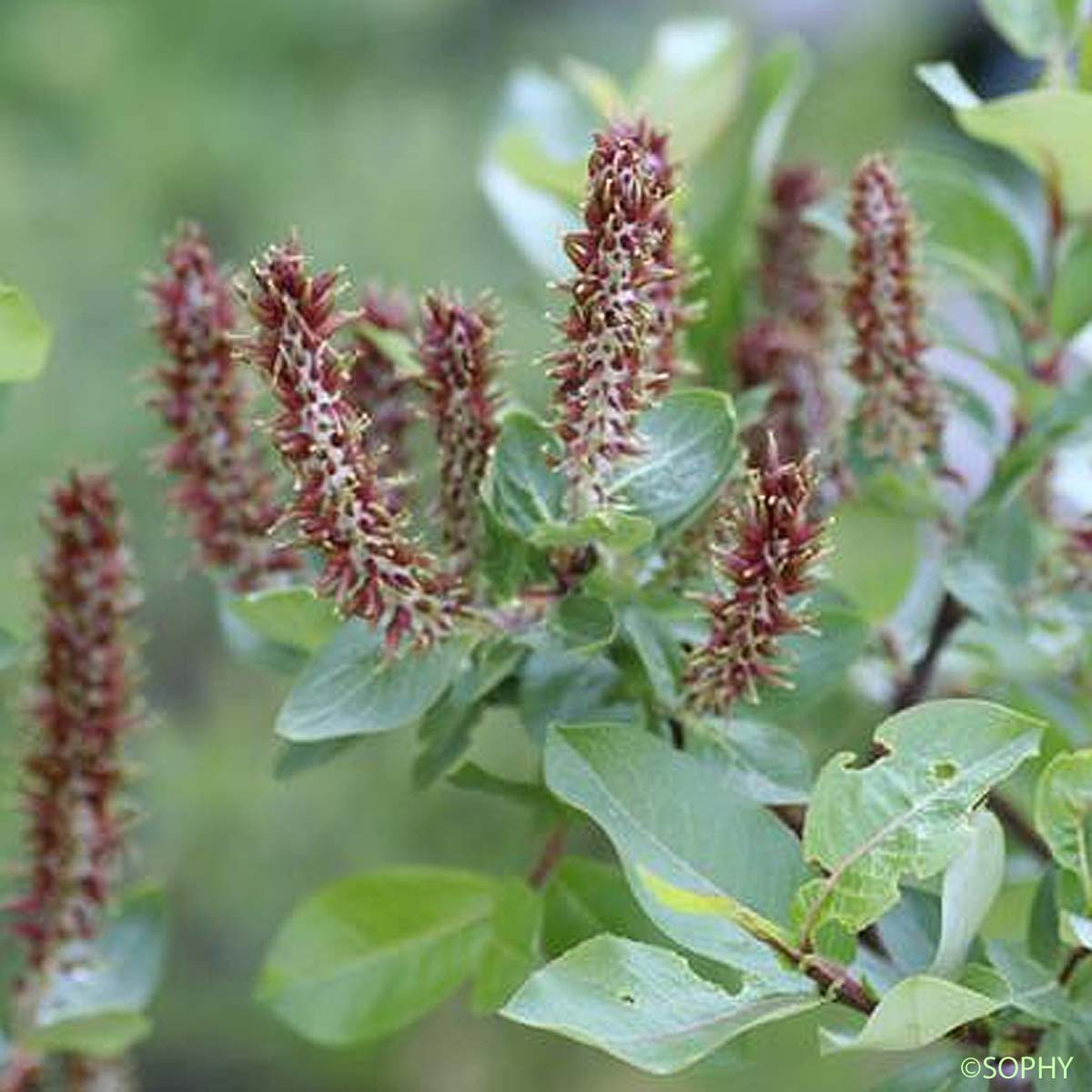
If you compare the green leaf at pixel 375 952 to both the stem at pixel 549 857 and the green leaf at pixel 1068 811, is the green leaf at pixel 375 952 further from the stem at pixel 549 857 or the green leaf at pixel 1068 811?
the green leaf at pixel 1068 811

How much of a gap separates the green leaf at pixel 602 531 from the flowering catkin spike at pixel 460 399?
0.04 metres

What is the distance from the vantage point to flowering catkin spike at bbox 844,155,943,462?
747mm

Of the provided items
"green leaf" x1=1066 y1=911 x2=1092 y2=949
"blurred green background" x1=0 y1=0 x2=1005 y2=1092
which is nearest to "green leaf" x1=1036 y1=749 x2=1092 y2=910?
"green leaf" x1=1066 y1=911 x2=1092 y2=949

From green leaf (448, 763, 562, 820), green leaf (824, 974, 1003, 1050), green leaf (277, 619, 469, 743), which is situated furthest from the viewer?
Answer: green leaf (448, 763, 562, 820)

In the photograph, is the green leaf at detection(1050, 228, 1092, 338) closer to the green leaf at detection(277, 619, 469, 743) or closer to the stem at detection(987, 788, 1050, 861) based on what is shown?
the stem at detection(987, 788, 1050, 861)

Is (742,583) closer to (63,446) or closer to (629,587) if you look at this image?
(629,587)

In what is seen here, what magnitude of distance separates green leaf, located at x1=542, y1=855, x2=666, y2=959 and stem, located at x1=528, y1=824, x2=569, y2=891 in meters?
0.02

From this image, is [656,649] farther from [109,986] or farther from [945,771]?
[109,986]

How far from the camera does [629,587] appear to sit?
0.71m

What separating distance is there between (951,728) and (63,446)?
239 cm

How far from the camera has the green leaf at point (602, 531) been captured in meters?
0.66

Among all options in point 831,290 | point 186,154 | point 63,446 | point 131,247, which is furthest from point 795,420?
point 186,154

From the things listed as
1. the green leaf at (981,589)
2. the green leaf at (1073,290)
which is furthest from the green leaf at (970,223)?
the green leaf at (981,589)

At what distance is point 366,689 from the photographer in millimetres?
693
